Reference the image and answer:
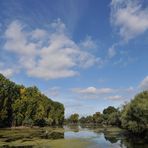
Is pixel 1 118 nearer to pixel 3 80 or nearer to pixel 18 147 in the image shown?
pixel 3 80

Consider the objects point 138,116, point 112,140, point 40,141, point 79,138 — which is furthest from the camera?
point 138,116

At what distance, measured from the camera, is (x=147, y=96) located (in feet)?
227

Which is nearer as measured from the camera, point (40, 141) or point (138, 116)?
point (40, 141)

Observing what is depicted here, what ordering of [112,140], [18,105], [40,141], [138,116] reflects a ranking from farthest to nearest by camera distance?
[18,105], [138,116], [112,140], [40,141]

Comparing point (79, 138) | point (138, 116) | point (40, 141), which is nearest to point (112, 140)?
point (79, 138)

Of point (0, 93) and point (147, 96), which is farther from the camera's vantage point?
point (0, 93)

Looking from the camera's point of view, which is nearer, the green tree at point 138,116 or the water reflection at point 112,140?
the water reflection at point 112,140

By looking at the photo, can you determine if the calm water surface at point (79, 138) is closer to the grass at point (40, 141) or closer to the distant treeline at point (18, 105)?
the grass at point (40, 141)

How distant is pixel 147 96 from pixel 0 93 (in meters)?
56.6

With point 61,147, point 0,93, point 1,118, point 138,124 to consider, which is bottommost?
point 61,147

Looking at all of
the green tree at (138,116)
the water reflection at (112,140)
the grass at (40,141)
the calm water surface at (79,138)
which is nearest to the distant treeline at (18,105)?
the calm water surface at (79,138)

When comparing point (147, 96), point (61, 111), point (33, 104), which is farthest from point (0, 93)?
point (61, 111)

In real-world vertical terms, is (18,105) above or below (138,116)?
above

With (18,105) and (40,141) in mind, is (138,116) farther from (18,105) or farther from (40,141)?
(18,105)
